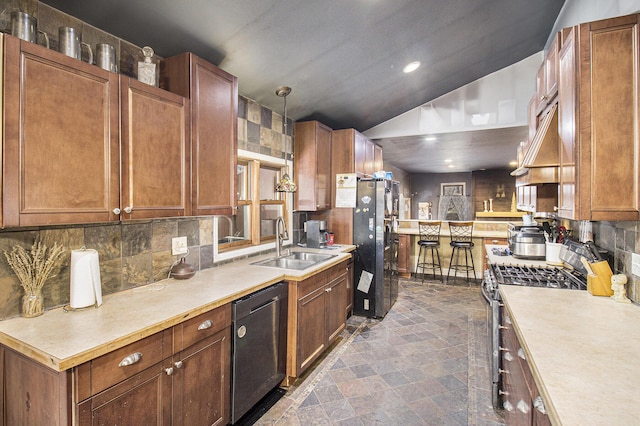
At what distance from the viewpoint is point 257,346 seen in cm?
201

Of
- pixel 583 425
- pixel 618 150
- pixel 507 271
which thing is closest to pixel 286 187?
pixel 507 271

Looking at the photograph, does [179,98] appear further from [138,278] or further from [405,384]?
[405,384]

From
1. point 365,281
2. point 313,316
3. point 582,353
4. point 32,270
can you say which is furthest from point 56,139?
point 365,281

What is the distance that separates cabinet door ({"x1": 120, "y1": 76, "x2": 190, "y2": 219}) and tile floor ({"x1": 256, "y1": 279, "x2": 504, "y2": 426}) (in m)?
1.53

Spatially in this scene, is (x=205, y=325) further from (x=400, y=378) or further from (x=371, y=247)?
(x=371, y=247)

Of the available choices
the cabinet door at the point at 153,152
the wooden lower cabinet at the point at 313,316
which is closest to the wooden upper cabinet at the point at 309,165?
the wooden lower cabinet at the point at 313,316

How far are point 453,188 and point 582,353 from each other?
34.0 ft

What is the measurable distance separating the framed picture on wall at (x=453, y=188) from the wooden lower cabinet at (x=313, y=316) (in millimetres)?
8755

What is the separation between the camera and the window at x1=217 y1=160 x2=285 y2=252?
2.81m

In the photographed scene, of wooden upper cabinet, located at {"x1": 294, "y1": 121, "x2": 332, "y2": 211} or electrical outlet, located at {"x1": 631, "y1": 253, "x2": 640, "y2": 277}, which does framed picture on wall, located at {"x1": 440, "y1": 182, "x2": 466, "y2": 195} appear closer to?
wooden upper cabinet, located at {"x1": 294, "y1": 121, "x2": 332, "y2": 211}

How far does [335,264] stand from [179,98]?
74.9 inches

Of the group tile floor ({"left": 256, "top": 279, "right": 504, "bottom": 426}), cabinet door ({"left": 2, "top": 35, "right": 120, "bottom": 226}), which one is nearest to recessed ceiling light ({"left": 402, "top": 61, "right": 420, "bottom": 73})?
cabinet door ({"left": 2, "top": 35, "right": 120, "bottom": 226})

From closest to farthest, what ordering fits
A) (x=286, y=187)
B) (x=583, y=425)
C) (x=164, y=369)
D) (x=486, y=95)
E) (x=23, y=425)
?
(x=583, y=425)
(x=23, y=425)
(x=164, y=369)
(x=286, y=187)
(x=486, y=95)

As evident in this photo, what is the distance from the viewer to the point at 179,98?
1806 millimetres
